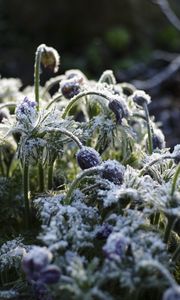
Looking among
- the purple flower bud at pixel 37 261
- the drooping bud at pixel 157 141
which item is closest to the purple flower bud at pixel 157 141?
the drooping bud at pixel 157 141

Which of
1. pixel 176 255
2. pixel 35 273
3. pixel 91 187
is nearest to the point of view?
pixel 35 273

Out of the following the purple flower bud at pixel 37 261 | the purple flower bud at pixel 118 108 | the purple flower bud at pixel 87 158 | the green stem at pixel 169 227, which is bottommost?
the purple flower bud at pixel 37 261

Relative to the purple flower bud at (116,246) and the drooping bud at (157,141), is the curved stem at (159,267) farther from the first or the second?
the drooping bud at (157,141)

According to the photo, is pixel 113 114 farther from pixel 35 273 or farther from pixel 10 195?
pixel 35 273

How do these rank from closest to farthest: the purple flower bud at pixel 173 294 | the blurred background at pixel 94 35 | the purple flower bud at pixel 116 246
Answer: the purple flower bud at pixel 173 294 → the purple flower bud at pixel 116 246 → the blurred background at pixel 94 35

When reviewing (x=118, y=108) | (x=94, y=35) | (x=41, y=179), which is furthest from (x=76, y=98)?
(x=94, y=35)

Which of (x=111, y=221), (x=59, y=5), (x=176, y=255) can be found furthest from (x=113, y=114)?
(x=59, y=5)
